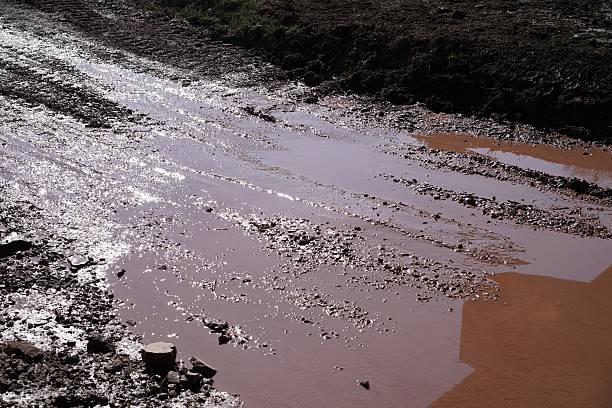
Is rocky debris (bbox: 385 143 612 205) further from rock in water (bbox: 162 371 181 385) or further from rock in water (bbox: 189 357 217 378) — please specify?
rock in water (bbox: 162 371 181 385)

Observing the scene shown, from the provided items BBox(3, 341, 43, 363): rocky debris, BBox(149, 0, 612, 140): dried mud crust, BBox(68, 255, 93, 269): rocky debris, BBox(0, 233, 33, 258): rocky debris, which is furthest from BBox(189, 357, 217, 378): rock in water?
BBox(149, 0, 612, 140): dried mud crust

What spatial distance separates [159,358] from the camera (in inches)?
224

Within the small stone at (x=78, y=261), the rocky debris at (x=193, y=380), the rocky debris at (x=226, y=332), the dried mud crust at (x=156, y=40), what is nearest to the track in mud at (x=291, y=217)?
the rocky debris at (x=226, y=332)

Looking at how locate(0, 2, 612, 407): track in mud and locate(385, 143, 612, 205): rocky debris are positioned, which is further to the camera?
locate(385, 143, 612, 205): rocky debris

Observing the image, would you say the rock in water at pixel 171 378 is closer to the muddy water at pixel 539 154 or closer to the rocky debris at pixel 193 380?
the rocky debris at pixel 193 380

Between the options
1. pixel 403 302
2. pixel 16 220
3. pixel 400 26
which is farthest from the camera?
pixel 400 26

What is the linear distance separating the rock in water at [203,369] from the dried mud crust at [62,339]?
0.47 feet

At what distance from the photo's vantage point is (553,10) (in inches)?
583

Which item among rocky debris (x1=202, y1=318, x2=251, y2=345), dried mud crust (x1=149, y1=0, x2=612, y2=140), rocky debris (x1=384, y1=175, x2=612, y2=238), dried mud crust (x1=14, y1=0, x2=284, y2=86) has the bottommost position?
rocky debris (x1=202, y1=318, x2=251, y2=345)

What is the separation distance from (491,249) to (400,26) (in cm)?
757

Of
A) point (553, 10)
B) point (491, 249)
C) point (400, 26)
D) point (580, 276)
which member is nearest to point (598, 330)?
point (580, 276)

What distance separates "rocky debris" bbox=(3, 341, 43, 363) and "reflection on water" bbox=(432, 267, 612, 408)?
3.52 metres

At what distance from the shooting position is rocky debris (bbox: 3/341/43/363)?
5648 millimetres

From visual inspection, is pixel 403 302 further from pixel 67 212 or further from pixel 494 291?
pixel 67 212
